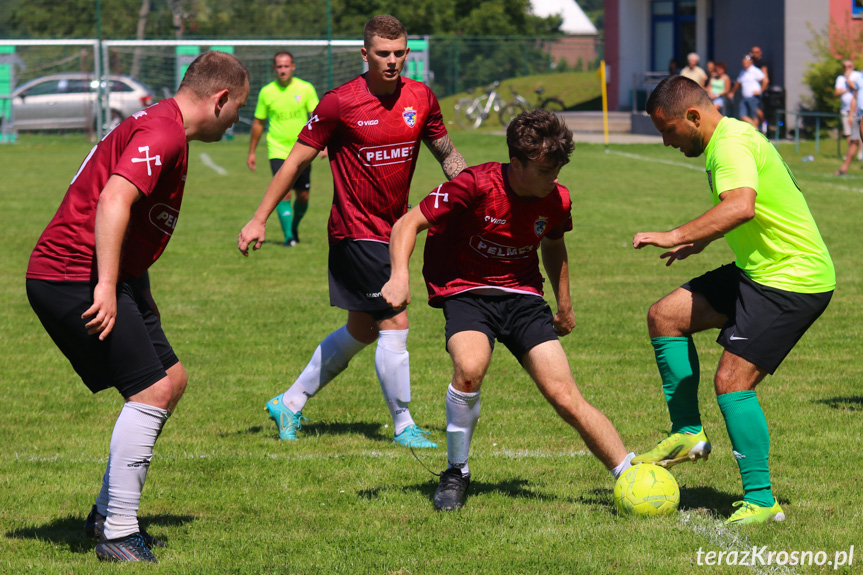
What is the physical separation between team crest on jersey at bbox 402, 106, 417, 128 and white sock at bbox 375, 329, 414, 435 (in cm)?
118

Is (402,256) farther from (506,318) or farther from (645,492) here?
(645,492)

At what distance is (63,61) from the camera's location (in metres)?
34.4

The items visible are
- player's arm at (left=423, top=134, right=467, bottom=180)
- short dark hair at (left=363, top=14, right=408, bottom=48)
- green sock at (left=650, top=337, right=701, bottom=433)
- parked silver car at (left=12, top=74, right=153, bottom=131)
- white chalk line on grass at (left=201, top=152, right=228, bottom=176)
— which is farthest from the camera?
parked silver car at (left=12, top=74, right=153, bottom=131)

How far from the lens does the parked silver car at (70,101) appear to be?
32719mm

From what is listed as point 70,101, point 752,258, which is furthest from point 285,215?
point 70,101

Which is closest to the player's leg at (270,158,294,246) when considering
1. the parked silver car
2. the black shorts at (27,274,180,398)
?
the black shorts at (27,274,180,398)

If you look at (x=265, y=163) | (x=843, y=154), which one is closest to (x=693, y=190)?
(x=843, y=154)

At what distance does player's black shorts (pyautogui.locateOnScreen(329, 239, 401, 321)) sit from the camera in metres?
5.82

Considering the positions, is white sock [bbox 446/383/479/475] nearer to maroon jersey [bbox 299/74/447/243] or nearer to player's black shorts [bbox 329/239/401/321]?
player's black shorts [bbox 329/239/401/321]

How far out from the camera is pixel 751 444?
451 centimetres

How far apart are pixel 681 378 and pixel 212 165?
21.5 meters

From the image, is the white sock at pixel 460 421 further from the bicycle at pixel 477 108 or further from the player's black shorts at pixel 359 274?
A: the bicycle at pixel 477 108

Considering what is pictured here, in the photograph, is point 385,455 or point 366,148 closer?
point 385,455

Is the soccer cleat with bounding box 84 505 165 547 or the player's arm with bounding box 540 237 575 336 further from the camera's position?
the player's arm with bounding box 540 237 575 336
